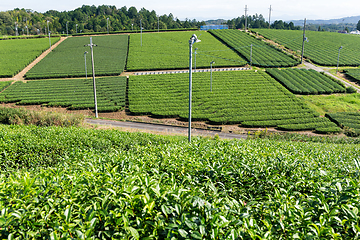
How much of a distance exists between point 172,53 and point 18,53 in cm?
4713

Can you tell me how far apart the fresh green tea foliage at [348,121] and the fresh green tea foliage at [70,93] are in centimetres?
3420

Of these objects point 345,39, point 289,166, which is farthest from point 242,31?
point 289,166

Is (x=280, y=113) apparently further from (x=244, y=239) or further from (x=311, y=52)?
(x=311, y=52)

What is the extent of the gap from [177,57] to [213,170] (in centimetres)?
7002

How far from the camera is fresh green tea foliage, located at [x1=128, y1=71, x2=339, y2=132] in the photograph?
3981 cm

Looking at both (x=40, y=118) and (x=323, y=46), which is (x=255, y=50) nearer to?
(x=323, y=46)

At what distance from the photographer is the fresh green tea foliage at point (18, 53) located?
211 ft

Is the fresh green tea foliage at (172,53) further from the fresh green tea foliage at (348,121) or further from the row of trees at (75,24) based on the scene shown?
the fresh green tea foliage at (348,121)

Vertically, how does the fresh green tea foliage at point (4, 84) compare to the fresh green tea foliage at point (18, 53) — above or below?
below

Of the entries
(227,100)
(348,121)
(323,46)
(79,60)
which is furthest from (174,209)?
(323,46)

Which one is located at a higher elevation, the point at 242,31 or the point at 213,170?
the point at 242,31

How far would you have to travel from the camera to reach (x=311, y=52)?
86062mm

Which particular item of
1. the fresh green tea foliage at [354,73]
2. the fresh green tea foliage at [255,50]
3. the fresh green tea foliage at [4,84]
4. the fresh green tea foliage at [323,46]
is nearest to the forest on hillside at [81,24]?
the fresh green tea foliage at [255,50]

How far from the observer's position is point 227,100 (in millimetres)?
46219
